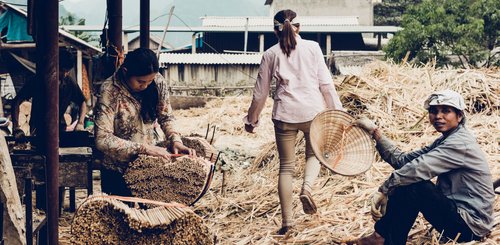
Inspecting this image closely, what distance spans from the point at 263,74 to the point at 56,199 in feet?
6.88

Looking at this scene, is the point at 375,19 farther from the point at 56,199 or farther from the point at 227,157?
the point at 56,199

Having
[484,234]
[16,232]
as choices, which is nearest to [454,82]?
[484,234]

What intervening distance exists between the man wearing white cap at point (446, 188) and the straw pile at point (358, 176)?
0.25 m

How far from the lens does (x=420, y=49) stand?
19.1 m

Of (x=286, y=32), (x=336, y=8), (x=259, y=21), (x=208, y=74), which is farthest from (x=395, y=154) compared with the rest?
(x=336, y=8)

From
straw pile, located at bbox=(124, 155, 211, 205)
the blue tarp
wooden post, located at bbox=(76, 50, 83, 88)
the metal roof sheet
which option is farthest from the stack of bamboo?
the metal roof sheet

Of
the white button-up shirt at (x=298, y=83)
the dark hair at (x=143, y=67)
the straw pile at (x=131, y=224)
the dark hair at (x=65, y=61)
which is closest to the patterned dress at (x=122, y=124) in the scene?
the dark hair at (x=143, y=67)

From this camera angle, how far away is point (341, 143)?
19.1ft

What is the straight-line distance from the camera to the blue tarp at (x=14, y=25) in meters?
17.5

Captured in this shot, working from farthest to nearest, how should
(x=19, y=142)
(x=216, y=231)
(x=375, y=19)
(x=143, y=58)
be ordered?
1. (x=375, y=19)
2. (x=216, y=231)
3. (x=19, y=142)
4. (x=143, y=58)

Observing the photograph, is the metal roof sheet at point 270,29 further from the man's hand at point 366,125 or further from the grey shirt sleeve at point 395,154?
the grey shirt sleeve at point 395,154

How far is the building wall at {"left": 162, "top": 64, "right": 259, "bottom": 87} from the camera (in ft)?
77.7

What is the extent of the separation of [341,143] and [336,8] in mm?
32525

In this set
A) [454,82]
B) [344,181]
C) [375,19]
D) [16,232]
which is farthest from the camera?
[375,19]
